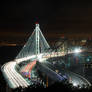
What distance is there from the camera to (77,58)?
162 ft

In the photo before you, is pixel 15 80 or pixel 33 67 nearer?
pixel 15 80

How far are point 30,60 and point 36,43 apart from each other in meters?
A: 3.67

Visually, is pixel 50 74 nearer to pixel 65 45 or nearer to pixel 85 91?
pixel 85 91

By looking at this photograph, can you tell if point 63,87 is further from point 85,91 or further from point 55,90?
point 85,91

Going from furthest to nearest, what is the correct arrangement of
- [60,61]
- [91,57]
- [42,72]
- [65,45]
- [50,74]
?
[65,45], [91,57], [60,61], [42,72], [50,74]

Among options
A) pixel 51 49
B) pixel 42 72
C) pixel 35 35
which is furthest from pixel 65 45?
pixel 42 72

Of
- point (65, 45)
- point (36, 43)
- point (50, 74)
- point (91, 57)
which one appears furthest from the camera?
point (65, 45)

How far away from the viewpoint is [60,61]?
47188mm

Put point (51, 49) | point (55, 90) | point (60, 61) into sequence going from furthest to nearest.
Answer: point (60, 61)
point (51, 49)
point (55, 90)

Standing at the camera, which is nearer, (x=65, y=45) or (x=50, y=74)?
(x=50, y=74)

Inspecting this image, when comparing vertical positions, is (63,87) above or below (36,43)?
below

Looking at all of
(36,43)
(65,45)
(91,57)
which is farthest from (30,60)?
(65,45)

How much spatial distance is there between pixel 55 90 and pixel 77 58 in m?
43.9

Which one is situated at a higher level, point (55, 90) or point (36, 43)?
point (36, 43)
